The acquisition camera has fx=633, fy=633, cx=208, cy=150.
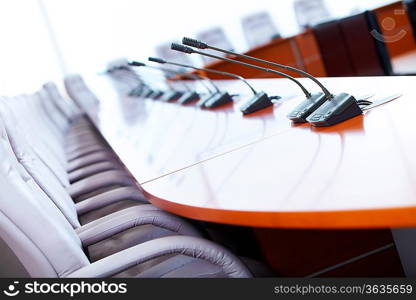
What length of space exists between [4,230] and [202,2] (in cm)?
936

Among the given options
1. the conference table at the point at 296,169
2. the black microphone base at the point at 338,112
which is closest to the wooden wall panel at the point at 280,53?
the conference table at the point at 296,169

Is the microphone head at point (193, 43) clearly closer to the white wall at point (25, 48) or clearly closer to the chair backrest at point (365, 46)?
the chair backrest at point (365, 46)

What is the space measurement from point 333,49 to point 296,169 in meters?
4.52

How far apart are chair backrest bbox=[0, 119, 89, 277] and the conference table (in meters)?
0.28

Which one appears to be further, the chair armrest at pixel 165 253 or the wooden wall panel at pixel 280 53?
the wooden wall panel at pixel 280 53

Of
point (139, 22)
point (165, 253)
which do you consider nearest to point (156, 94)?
point (165, 253)

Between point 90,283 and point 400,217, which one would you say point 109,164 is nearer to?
point 90,283

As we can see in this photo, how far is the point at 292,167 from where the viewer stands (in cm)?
151

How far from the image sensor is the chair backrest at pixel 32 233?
161cm

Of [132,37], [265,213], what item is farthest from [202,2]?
[265,213]

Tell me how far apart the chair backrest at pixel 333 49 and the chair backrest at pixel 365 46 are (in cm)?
9

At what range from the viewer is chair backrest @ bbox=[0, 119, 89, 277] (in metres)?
1.61

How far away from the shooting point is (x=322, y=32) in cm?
593

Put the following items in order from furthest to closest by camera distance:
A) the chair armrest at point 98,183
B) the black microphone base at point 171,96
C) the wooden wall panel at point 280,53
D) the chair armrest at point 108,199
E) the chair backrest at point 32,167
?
the wooden wall panel at point 280,53 → the black microphone base at point 171,96 → the chair armrest at point 98,183 → the chair armrest at point 108,199 → the chair backrest at point 32,167
